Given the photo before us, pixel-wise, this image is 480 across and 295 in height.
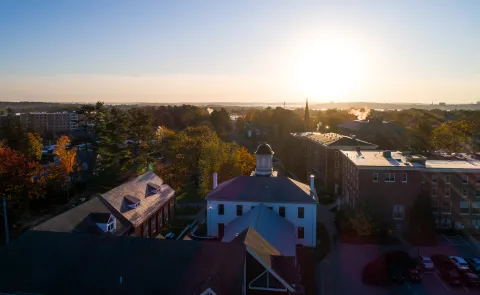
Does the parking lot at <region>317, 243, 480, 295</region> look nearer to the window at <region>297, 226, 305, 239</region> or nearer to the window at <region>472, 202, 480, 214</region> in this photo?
the window at <region>297, 226, 305, 239</region>

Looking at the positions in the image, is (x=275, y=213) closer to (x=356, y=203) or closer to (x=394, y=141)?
(x=356, y=203)

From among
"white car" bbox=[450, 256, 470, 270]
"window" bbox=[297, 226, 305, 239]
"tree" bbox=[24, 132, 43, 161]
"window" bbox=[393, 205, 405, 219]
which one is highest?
"tree" bbox=[24, 132, 43, 161]

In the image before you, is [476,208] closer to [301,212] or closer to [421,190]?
[421,190]

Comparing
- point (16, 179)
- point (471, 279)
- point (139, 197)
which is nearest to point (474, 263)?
point (471, 279)

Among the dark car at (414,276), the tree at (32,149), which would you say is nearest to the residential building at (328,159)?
the dark car at (414,276)

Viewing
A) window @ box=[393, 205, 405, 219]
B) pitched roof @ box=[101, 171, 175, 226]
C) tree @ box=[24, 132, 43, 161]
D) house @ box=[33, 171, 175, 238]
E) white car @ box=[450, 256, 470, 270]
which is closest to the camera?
house @ box=[33, 171, 175, 238]

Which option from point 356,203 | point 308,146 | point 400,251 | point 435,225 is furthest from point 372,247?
point 308,146

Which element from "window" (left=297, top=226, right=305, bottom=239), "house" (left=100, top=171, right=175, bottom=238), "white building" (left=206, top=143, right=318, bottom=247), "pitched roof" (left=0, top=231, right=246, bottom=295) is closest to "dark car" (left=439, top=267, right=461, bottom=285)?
"white building" (left=206, top=143, right=318, bottom=247)
